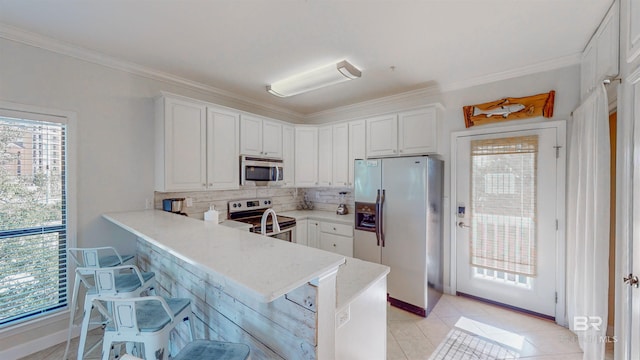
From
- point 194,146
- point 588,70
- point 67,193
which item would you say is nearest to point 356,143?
point 194,146

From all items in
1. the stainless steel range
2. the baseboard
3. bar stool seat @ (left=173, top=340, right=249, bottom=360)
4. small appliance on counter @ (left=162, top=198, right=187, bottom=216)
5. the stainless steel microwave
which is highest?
the stainless steel microwave

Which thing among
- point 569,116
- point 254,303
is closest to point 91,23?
point 254,303

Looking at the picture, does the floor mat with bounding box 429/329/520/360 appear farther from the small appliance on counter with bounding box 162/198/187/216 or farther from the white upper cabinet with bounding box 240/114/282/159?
the white upper cabinet with bounding box 240/114/282/159

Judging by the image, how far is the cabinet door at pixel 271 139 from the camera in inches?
143

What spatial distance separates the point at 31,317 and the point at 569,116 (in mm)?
5381

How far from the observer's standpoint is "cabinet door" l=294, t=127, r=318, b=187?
162 inches

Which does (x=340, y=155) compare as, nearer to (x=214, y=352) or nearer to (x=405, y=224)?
(x=405, y=224)

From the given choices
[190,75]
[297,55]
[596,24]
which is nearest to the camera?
[596,24]

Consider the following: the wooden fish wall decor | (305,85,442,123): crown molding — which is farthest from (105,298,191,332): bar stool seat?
the wooden fish wall decor

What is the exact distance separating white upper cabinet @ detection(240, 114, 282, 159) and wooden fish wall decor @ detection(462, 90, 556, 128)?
2603 mm

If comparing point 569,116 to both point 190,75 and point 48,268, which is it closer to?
point 190,75

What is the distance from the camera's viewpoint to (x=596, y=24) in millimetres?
1934

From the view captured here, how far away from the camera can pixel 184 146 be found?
2.81m

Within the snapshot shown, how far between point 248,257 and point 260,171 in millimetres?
2534
